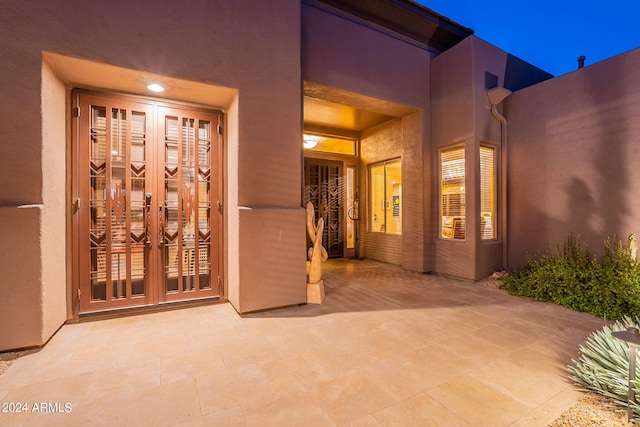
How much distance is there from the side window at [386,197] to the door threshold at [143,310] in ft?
15.5

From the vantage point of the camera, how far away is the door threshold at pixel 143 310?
10.8ft

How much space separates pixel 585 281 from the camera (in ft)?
12.8

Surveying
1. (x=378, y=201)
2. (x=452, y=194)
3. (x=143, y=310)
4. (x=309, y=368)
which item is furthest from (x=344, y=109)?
(x=309, y=368)

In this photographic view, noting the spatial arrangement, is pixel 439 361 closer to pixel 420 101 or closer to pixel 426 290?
pixel 426 290

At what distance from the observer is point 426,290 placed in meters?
4.58

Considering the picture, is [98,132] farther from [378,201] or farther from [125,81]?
[378,201]

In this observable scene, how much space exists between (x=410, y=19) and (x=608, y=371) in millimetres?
5851

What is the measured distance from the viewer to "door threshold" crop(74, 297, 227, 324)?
329 cm

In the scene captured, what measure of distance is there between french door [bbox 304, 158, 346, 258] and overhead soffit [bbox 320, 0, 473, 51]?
3.38 m

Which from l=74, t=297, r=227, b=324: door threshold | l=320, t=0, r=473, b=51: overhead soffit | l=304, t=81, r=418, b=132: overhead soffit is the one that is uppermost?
l=320, t=0, r=473, b=51: overhead soffit

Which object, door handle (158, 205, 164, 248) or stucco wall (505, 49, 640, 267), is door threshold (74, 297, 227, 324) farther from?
stucco wall (505, 49, 640, 267)

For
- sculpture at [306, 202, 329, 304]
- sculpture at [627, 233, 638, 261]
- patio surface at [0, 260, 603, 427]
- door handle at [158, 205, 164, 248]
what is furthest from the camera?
sculpture at [306, 202, 329, 304]

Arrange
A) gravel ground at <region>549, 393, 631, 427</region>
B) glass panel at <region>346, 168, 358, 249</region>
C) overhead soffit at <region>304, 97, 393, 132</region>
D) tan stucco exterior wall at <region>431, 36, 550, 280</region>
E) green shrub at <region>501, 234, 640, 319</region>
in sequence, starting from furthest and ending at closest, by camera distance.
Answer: glass panel at <region>346, 168, 358, 249</region>, overhead soffit at <region>304, 97, 393, 132</region>, tan stucco exterior wall at <region>431, 36, 550, 280</region>, green shrub at <region>501, 234, 640, 319</region>, gravel ground at <region>549, 393, 631, 427</region>

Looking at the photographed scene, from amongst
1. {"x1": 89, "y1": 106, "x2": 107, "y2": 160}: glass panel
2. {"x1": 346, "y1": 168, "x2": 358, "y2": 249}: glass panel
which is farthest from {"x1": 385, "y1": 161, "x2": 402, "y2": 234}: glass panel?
{"x1": 89, "y1": 106, "x2": 107, "y2": 160}: glass panel
